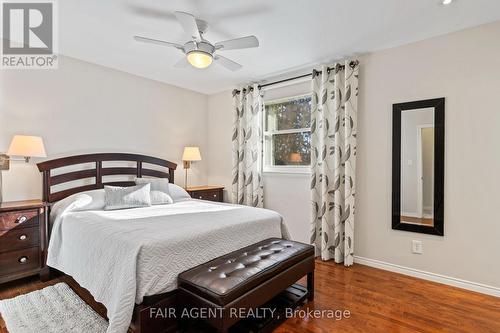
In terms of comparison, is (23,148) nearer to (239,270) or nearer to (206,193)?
(206,193)

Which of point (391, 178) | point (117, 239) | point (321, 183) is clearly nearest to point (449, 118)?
point (391, 178)

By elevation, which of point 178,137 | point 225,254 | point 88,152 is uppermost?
point 178,137

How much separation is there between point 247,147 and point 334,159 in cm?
151

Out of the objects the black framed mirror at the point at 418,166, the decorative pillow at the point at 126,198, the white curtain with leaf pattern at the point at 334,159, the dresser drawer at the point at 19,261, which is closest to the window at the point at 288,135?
the white curtain with leaf pattern at the point at 334,159

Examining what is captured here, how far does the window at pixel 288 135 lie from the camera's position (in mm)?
3797

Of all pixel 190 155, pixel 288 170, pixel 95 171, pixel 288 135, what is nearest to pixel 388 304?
pixel 288 170

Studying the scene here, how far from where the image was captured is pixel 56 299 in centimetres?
232

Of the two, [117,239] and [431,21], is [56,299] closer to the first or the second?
[117,239]

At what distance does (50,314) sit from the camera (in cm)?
209

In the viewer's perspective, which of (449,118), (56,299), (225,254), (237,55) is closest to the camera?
(225,254)

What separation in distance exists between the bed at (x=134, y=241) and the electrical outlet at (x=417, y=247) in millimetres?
1433

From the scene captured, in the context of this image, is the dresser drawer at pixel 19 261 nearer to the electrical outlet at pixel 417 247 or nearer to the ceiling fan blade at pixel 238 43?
→ the ceiling fan blade at pixel 238 43

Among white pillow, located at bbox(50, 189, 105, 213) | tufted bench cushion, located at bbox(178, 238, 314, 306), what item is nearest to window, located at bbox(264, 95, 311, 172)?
tufted bench cushion, located at bbox(178, 238, 314, 306)

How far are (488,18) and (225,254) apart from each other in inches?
127
